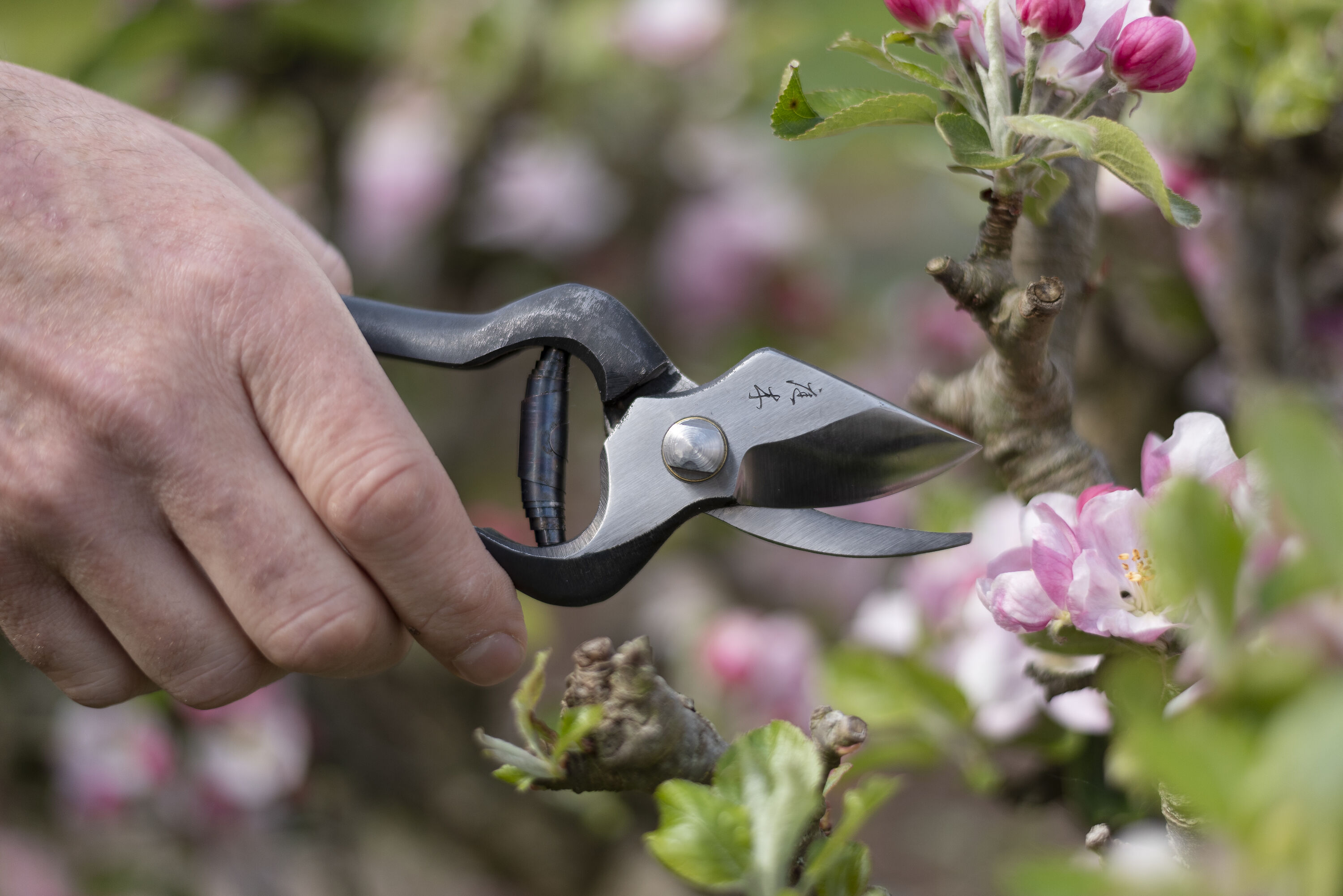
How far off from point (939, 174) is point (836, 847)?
39.2 inches

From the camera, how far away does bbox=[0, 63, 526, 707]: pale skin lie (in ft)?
2.22

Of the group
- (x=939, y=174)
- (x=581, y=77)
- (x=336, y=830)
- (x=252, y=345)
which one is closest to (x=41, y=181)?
(x=252, y=345)

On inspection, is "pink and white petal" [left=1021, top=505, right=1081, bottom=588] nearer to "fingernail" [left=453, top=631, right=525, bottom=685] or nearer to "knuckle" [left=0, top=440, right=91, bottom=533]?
"fingernail" [left=453, top=631, right=525, bottom=685]

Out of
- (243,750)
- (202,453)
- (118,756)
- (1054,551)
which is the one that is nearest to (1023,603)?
A: (1054,551)

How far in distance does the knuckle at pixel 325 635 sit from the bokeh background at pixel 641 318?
415mm

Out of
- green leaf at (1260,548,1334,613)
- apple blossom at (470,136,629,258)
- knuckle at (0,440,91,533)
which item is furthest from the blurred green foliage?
apple blossom at (470,136,629,258)

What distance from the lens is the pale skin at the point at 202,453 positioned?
0.68 metres

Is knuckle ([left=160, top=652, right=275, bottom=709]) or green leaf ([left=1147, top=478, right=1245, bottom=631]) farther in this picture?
knuckle ([left=160, top=652, right=275, bottom=709])

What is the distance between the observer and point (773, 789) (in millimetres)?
509

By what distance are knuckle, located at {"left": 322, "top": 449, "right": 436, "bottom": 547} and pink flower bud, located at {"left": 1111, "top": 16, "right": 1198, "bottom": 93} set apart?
1.57 feet

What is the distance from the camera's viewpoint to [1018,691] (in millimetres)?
842

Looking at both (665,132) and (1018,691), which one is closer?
(1018,691)

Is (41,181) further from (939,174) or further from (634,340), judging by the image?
(939,174)
